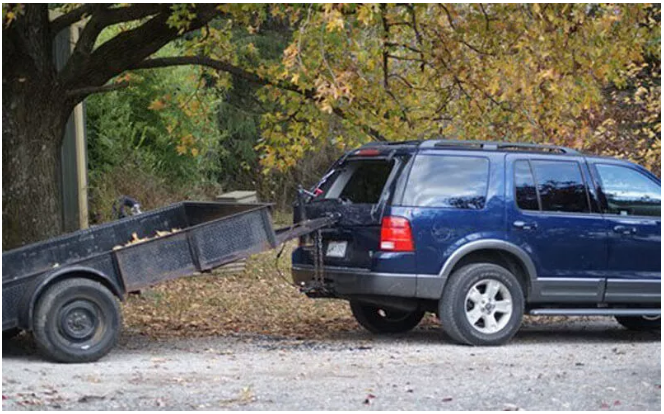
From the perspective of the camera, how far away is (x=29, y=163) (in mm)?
11984

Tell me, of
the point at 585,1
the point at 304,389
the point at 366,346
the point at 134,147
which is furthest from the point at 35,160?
the point at 134,147

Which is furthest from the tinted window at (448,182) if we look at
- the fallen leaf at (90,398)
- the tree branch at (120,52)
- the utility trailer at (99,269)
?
the fallen leaf at (90,398)

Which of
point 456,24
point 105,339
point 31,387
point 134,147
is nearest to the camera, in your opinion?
point 31,387

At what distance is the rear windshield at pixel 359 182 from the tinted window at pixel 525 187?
1239 millimetres

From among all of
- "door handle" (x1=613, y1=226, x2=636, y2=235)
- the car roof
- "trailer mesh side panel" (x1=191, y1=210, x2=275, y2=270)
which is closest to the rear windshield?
the car roof

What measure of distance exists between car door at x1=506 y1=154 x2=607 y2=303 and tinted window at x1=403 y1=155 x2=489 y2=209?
0.32 metres

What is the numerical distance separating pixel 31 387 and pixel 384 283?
3.39 m

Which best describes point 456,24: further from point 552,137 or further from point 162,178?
point 162,178

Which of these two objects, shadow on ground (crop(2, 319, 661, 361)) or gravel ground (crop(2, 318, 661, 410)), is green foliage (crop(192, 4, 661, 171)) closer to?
shadow on ground (crop(2, 319, 661, 361))

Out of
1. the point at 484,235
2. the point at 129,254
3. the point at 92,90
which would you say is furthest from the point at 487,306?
the point at 92,90

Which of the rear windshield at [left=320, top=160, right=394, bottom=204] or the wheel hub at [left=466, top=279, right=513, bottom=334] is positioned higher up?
the rear windshield at [left=320, top=160, right=394, bottom=204]

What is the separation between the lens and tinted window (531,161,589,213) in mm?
10711

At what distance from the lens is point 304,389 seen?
798cm

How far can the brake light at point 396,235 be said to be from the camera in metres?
10.0
